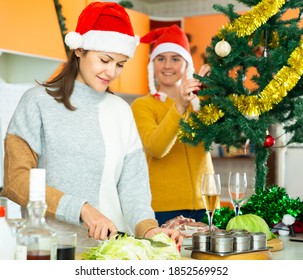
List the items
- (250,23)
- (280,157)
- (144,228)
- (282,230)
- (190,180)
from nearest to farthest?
(144,228), (282,230), (250,23), (190,180), (280,157)

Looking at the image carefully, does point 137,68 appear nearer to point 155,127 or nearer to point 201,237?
point 155,127

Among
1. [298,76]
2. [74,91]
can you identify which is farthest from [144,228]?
[298,76]

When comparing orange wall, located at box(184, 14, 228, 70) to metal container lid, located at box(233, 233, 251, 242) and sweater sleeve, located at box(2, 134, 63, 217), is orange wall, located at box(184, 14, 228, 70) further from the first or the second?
metal container lid, located at box(233, 233, 251, 242)

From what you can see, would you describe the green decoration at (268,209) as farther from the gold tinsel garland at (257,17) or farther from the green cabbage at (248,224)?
the gold tinsel garland at (257,17)

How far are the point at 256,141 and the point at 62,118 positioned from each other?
3.10 feet

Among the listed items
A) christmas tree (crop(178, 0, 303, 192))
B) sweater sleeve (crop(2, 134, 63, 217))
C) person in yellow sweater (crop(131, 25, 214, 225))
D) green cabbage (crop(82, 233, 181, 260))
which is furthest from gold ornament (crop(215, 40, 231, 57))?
green cabbage (crop(82, 233, 181, 260))

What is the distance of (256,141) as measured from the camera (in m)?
2.46

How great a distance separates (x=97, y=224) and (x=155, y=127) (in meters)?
1.37

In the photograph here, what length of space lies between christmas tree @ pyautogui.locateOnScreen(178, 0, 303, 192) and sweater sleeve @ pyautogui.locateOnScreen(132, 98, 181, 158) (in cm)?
7

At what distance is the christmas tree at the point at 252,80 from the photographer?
236 cm

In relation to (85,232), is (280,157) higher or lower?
higher

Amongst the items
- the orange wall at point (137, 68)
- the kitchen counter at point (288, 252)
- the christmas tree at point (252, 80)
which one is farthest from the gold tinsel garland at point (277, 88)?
the orange wall at point (137, 68)

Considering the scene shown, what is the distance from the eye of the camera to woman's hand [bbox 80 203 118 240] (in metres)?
1.46
